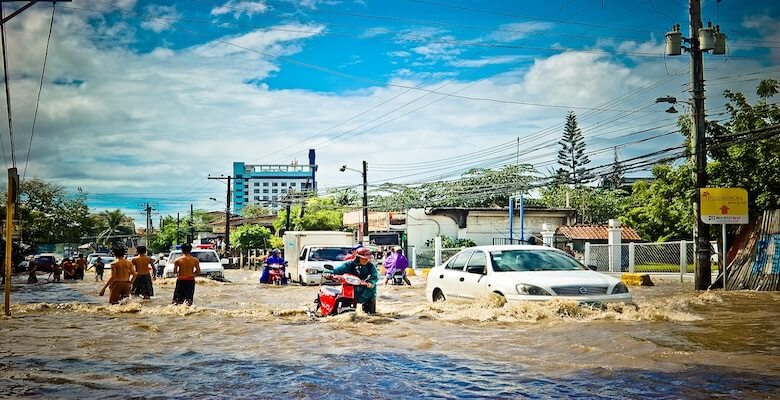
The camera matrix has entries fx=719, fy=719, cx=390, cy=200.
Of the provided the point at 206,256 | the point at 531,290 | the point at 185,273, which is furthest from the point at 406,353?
the point at 206,256

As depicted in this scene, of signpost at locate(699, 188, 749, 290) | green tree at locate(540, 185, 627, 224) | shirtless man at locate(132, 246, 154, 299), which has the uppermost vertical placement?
green tree at locate(540, 185, 627, 224)

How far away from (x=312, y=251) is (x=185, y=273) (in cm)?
1172

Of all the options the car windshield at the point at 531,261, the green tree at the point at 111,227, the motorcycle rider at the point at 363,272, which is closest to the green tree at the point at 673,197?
the car windshield at the point at 531,261

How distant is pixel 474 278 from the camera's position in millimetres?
12578

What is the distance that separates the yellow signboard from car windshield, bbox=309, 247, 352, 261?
478 inches

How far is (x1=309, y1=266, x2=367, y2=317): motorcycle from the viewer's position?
11.7m

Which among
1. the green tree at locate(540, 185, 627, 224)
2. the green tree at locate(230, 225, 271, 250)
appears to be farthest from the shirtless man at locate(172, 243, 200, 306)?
the green tree at locate(540, 185, 627, 224)

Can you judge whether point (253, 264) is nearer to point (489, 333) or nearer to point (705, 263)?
point (705, 263)

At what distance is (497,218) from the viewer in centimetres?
4694

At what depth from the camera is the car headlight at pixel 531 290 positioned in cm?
1126

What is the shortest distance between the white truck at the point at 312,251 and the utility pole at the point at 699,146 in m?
11.5

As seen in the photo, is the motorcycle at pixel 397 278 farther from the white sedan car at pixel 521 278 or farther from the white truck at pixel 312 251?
the white sedan car at pixel 521 278

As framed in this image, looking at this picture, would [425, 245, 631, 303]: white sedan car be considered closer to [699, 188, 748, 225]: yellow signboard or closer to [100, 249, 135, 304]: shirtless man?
[100, 249, 135, 304]: shirtless man

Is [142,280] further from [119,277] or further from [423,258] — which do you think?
[423,258]
